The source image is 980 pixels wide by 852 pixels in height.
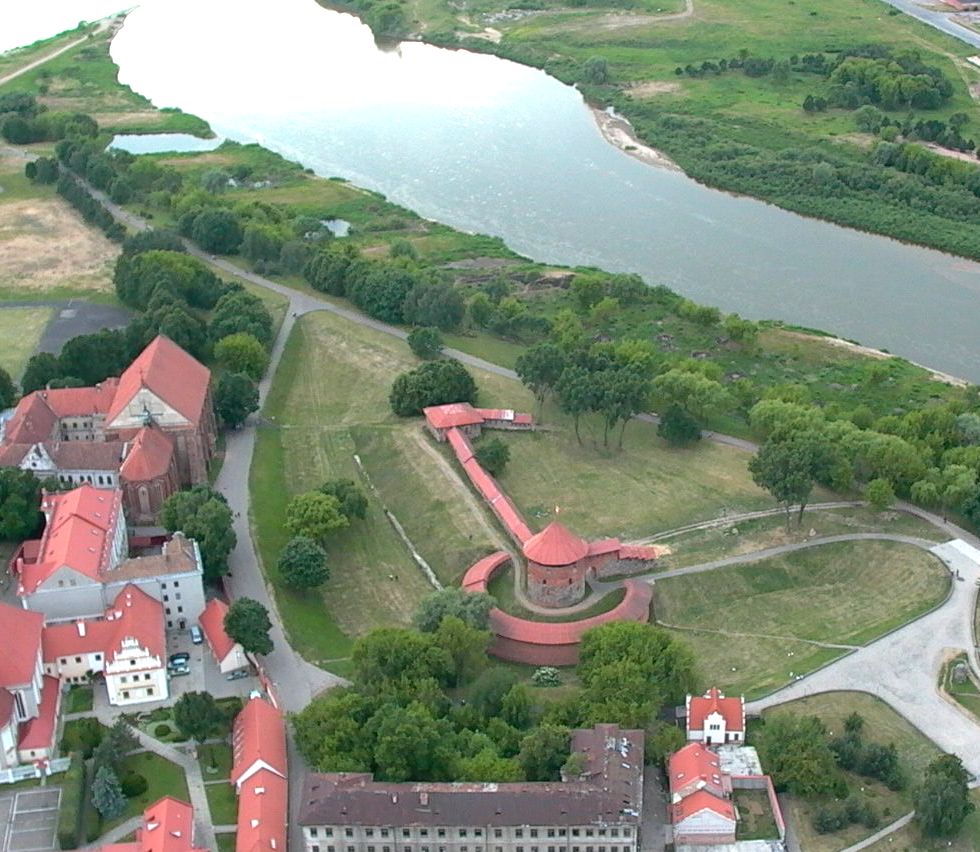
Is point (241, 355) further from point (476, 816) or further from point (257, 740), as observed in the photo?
point (476, 816)

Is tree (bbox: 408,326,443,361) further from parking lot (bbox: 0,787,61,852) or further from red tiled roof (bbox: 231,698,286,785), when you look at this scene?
parking lot (bbox: 0,787,61,852)

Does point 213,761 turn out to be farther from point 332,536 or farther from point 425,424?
point 425,424

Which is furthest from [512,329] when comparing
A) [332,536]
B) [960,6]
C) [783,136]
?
[960,6]

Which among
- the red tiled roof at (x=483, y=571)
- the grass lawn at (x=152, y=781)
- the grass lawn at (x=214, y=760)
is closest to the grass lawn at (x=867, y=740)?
the red tiled roof at (x=483, y=571)

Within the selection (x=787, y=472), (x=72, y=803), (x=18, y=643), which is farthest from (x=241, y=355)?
(x=72, y=803)

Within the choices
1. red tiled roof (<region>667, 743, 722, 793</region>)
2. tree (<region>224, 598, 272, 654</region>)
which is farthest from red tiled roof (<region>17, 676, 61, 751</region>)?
red tiled roof (<region>667, 743, 722, 793</region>)

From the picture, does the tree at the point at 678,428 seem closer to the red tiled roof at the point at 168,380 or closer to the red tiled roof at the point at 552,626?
the red tiled roof at the point at 552,626
